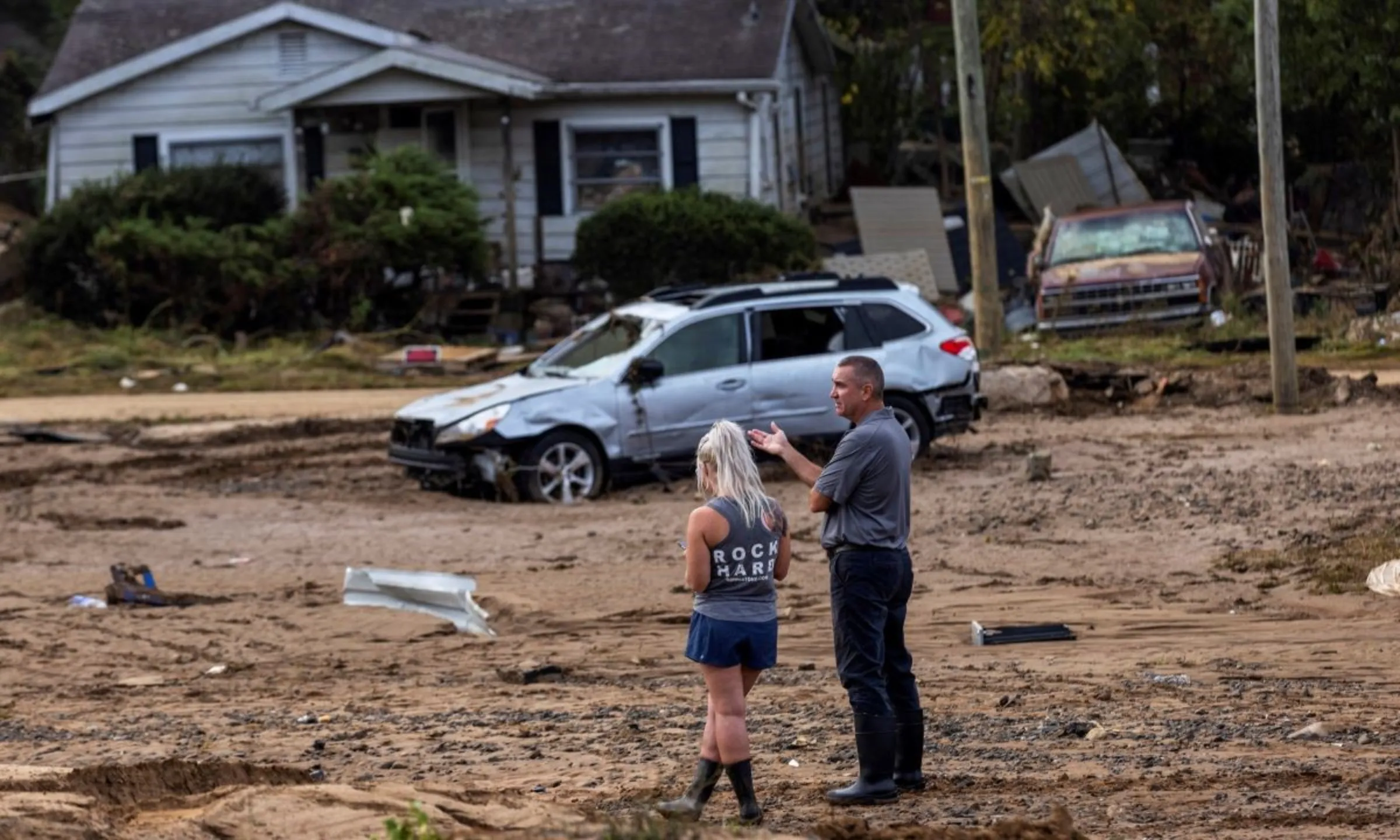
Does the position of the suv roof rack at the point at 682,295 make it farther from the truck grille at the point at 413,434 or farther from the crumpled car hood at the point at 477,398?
the truck grille at the point at 413,434

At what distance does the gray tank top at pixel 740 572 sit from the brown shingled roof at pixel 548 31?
22124 millimetres

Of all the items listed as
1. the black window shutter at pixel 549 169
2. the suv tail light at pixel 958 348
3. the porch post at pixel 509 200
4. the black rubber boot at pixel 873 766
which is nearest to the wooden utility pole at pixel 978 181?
the suv tail light at pixel 958 348

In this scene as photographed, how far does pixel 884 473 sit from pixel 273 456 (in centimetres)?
1254

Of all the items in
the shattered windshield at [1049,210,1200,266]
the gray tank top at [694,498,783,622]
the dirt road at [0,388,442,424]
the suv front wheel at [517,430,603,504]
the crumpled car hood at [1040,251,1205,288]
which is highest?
the shattered windshield at [1049,210,1200,266]

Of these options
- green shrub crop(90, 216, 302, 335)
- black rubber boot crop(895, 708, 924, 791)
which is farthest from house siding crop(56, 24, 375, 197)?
black rubber boot crop(895, 708, 924, 791)

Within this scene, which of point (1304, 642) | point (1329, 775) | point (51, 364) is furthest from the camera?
point (51, 364)

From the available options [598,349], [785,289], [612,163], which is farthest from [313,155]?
[785,289]

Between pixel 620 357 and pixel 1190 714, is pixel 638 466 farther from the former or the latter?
pixel 1190 714

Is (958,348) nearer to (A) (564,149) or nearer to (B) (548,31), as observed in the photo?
(A) (564,149)

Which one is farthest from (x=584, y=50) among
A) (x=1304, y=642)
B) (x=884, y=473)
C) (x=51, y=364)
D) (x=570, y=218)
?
(x=884, y=473)

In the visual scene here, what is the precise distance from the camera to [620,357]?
54.9 feet

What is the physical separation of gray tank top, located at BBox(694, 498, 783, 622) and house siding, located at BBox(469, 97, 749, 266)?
72.0 ft

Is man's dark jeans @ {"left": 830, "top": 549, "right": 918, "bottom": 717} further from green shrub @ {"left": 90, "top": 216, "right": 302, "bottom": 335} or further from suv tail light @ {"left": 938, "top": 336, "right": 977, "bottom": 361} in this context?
green shrub @ {"left": 90, "top": 216, "right": 302, "bottom": 335}

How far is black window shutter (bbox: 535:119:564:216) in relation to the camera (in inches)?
1168
